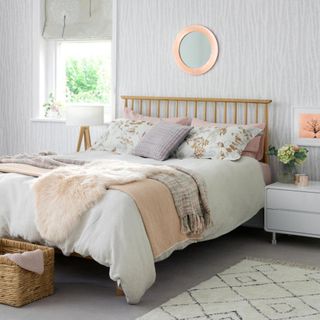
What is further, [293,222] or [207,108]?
[207,108]

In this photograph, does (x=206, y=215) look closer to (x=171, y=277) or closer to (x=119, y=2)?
(x=171, y=277)

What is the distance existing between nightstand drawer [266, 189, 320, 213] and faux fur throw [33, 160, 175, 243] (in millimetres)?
1333

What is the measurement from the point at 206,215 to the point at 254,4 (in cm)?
204

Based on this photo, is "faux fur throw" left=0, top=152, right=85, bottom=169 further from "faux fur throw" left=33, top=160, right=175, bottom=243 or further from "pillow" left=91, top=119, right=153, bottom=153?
"pillow" left=91, top=119, right=153, bottom=153

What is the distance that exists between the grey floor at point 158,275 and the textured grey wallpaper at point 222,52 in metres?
0.77

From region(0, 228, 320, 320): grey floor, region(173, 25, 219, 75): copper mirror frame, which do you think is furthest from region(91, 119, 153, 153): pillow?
region(0, 228, 320, 320): grey floor

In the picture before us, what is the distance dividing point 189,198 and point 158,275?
51 cm

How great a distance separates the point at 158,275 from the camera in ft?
13.2

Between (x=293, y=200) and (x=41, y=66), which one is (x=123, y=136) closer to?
(x=293, y=200)

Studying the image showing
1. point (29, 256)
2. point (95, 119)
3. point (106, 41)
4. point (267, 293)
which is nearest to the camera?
point (29, 256)

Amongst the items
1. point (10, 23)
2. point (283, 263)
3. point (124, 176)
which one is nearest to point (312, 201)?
point (283, 263)

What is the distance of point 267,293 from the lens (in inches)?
144

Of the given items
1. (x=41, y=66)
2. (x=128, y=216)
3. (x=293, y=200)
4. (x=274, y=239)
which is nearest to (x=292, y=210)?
(x=293, y=200)

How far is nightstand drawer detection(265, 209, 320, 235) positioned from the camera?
4727mm
